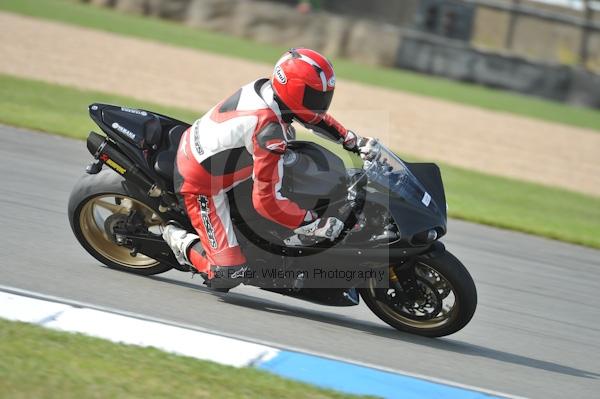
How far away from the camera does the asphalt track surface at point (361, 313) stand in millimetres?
5223

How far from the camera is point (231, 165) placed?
5535 mm

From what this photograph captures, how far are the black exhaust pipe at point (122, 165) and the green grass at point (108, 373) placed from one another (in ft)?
4.78

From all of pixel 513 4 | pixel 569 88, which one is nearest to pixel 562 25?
pixel 513 4

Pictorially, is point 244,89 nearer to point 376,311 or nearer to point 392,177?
point 392,177

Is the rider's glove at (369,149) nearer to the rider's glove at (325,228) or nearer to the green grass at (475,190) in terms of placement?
the rider's glove at (325,228)

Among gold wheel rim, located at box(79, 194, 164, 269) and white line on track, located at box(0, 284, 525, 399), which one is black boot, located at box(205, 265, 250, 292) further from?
gold wheel rim, located at box(79, 194, 164, 269)

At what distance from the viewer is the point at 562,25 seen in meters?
32.7

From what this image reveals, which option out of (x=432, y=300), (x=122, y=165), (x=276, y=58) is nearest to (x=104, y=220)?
(x=122, y=165)

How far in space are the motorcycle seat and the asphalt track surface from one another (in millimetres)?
791

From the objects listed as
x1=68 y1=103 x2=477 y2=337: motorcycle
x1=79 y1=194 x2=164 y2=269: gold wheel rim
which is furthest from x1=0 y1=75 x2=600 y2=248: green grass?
x1=68 y1=103 x2=477 y2=337: motorcycle

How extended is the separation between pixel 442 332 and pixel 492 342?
518mm

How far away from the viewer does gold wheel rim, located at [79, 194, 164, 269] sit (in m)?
6.06

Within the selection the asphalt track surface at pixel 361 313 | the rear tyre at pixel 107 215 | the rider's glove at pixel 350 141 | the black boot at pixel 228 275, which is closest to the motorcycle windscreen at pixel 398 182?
the rider's glove at pixel 350 141

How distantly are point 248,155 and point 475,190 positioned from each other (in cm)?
718
